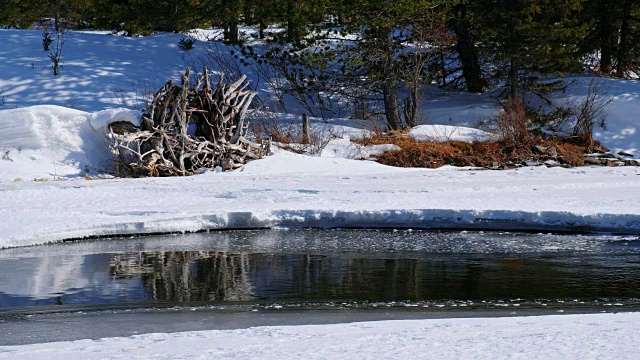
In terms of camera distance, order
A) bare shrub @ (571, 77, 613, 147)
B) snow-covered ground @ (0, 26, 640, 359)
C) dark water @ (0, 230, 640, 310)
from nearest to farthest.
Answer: snow-covered ground @ (0, 26, 640, 359) → dark water @ (0, 230, 640, 310) → bare shrub @ (571, 77, 613, 147)

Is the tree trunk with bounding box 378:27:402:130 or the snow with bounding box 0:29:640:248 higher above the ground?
the tree trunk with bounding box 378:27:402:130

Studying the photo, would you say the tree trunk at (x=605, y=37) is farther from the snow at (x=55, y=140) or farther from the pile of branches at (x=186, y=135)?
the snow at (x=55, y=140)

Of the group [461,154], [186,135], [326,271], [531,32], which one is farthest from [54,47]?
[326,271]

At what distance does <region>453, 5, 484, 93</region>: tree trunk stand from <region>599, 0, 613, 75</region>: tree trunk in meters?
3.63

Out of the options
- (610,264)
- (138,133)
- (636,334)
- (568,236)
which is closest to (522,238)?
(568,236)

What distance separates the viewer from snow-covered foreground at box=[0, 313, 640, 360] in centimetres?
627

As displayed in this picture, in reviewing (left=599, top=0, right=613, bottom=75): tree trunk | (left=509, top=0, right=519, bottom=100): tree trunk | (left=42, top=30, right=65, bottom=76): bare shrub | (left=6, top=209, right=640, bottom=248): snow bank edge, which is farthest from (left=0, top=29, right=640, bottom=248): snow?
(left=509, top=0, right=519, bottom=100): tree trunk

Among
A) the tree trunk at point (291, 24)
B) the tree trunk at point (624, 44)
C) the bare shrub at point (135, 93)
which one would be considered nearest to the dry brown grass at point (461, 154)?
the tree trunk at point (291, 24)

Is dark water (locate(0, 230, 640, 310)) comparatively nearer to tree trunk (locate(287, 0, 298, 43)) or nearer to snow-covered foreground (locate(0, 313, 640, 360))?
snow-covered foreground (locate(0, 313, 640, 360))

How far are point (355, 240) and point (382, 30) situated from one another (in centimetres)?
1274

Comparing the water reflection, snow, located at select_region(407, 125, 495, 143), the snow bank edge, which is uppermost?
snow, located at select_region(407, 125, 495, 143)

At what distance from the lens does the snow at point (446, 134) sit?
23172mm

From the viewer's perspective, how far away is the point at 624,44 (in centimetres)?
2817

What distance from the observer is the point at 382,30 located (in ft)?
81.1
